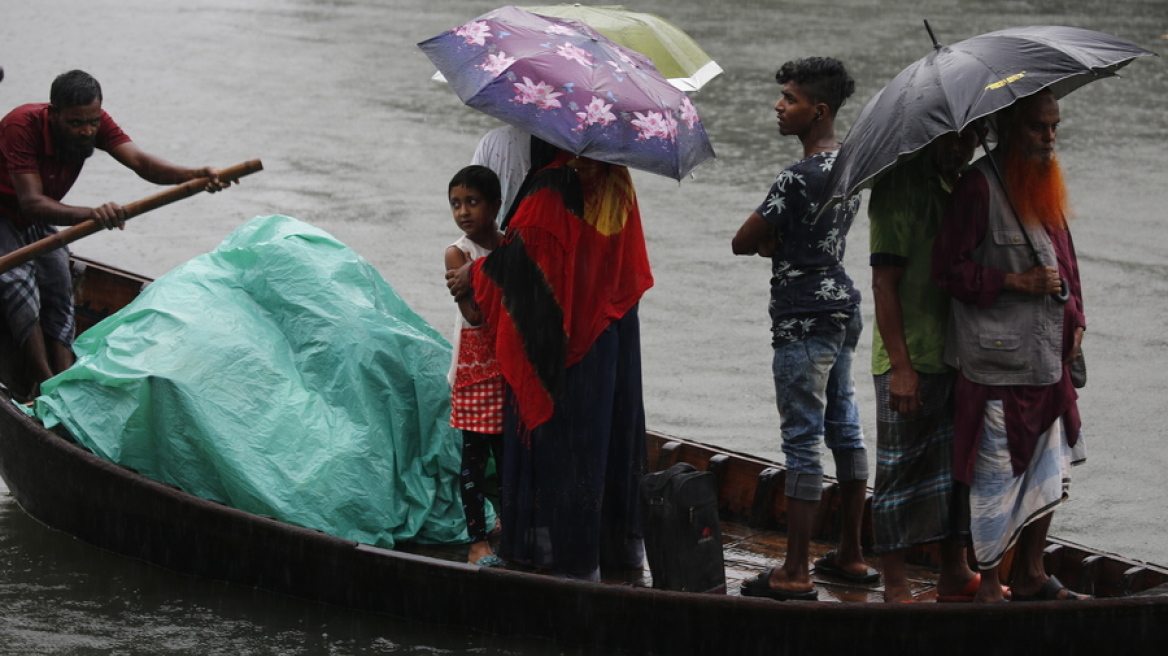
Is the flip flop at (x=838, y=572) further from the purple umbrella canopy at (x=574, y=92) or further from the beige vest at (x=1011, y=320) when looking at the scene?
the purple umbrella canopy at (x=574, y=92)

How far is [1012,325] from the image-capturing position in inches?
184

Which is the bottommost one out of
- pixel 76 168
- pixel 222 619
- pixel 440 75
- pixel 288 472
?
pixel 222 619

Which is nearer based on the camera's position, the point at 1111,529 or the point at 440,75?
the point at 440,75

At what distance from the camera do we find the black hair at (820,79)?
16.2 feet

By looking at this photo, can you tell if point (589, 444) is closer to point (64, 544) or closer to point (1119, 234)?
point (64, 544)

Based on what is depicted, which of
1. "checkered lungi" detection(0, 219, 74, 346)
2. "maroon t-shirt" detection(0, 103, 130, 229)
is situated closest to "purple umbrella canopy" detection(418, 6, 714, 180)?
"maroon t-shirt" detection(0, 103, 130, 229)

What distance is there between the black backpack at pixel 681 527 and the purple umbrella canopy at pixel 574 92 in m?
1.04

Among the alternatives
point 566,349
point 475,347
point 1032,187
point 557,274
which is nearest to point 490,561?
point 475,347

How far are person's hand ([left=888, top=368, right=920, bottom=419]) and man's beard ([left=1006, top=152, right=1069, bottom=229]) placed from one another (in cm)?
60

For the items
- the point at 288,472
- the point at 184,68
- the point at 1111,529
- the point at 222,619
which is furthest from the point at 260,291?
the point at 184,68

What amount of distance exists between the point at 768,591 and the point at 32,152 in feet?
11.8

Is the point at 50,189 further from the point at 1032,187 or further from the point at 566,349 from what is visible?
the point at 1032,187

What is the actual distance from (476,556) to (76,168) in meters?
2.67

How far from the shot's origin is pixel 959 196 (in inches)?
184
